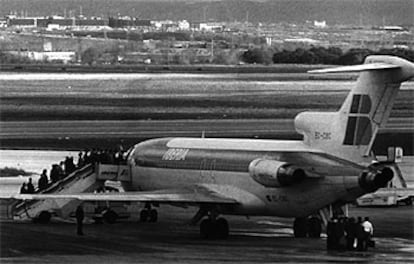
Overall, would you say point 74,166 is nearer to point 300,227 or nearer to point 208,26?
point 300,227

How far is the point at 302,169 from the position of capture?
41.1 m

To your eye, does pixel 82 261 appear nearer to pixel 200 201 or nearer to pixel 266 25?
pixel 200 201

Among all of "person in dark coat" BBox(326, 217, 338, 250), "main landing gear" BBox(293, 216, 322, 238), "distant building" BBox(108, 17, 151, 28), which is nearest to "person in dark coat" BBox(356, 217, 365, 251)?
"person in dark coat" BBox(326, 217, 338, 250)

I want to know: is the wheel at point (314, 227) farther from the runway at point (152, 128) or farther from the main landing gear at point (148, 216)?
the runway at point (152, 128)

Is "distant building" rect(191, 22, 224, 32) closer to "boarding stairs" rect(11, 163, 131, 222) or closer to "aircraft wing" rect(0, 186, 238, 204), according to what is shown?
"boarding stairs" rect(11, 163, 131, 222)

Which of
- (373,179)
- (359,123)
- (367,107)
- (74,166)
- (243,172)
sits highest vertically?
(367,107)

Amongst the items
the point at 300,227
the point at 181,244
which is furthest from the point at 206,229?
the point at 300,227

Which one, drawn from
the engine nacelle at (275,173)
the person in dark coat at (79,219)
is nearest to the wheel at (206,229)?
the engine nacelle at (275,173)

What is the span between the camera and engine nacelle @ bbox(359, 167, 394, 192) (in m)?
39.7

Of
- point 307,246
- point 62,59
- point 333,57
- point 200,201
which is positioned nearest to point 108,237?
point 200,201

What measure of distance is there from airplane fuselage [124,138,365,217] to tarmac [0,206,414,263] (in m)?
1.10

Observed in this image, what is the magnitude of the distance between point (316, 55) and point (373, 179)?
55.9m

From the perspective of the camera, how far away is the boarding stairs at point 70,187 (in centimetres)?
4762

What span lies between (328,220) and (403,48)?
5146 cm
